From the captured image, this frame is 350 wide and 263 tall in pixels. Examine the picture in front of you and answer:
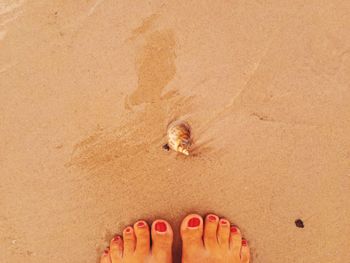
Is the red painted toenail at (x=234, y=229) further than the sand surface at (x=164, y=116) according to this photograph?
Yes

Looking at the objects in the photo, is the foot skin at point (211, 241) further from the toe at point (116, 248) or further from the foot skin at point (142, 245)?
the toe at point (116, 248)

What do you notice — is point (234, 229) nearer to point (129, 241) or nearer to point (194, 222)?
point (194, 222)

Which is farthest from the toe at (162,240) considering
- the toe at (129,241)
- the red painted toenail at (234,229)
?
the red painted toenail at (234,229)

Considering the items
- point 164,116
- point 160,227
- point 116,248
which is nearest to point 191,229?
point 160,227

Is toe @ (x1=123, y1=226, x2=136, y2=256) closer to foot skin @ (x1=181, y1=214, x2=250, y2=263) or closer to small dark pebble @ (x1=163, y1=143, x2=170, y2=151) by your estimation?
foot skin @ (x1=181, y1=214, x2=250, y2=263)

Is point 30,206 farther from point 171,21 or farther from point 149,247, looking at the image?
point 171,21

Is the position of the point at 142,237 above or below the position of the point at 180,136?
below

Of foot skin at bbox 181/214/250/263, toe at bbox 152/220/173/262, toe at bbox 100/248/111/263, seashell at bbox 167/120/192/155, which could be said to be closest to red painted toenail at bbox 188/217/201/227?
foot skin at bbox 181/214/250/263
